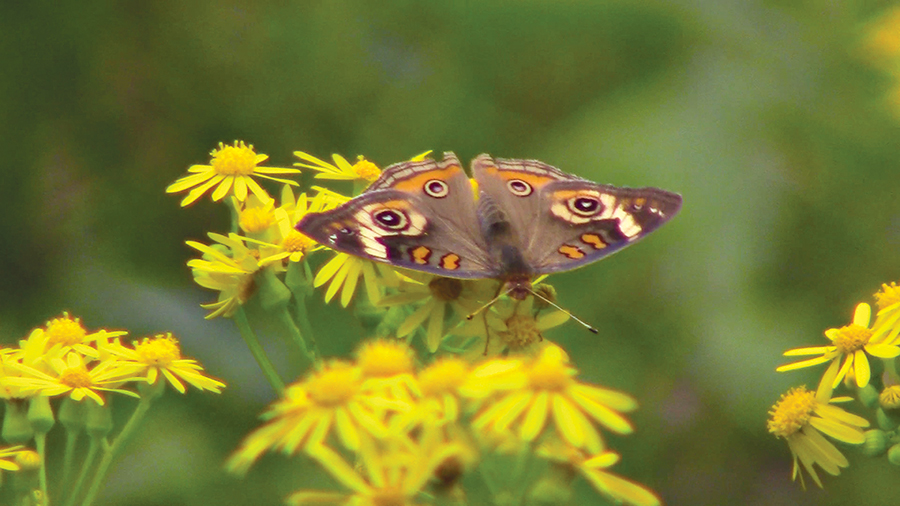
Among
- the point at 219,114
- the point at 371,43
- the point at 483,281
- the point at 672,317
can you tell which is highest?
the point at 371,43

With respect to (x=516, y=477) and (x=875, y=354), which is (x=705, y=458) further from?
(x=516, y=477)

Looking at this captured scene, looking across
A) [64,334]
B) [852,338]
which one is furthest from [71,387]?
[852,338]

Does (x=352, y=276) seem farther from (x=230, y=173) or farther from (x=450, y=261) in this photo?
(x=230, y=173)

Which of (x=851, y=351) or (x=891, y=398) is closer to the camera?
(x=891, y=398)

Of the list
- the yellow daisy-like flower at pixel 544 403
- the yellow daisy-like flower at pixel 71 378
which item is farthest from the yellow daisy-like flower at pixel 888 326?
the yellow daisy-like flower at pixel 71 378

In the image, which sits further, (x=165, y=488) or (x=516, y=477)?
(x=165, y=488)

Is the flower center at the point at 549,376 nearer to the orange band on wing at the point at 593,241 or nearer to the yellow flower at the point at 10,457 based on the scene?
the orange band on wing at the point at 593,241

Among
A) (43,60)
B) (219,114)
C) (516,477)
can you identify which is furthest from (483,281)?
(43,60)
